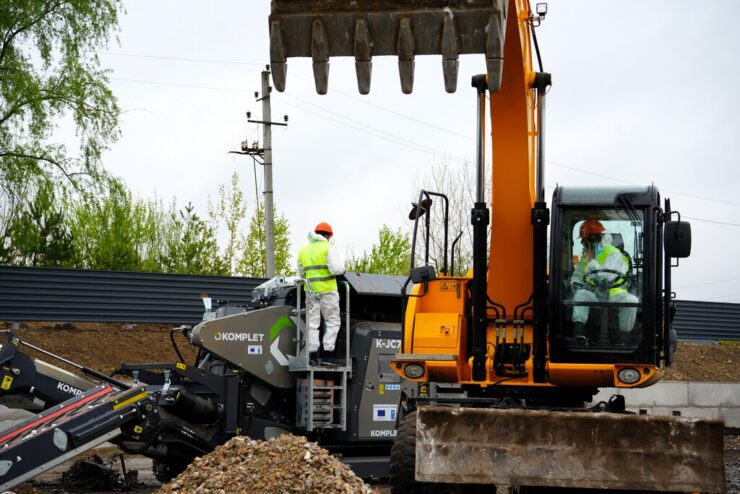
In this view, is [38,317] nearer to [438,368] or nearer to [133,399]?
[133,399]

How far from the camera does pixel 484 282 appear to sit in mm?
8945

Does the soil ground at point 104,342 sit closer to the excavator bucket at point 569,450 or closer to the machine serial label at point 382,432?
the machine serial label at point 382,432

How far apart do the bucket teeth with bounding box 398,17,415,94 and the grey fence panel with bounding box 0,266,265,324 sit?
14187mm

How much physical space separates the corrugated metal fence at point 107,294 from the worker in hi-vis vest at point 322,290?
7.26 m

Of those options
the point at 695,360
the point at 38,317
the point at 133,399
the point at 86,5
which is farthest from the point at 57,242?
the point at 133,399

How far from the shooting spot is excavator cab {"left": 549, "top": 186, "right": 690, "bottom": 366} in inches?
329

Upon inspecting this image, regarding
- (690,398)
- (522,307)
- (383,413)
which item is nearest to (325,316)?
(383,413)

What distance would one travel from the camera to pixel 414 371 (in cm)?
886

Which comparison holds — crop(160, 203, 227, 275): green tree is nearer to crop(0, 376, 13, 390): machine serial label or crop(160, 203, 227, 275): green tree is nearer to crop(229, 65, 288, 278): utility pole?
crop(229, 65, 288, 278): utility pole

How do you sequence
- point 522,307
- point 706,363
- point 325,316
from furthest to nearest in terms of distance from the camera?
point 706,363 < point 325,316 < point 522,307

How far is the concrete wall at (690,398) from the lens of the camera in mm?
19500

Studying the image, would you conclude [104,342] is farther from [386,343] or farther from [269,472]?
[269,472]

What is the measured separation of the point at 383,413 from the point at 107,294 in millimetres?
9332

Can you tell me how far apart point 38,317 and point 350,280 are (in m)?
9.13
